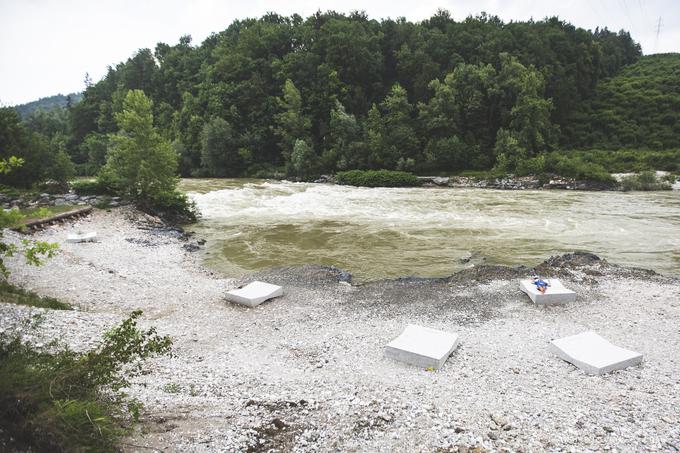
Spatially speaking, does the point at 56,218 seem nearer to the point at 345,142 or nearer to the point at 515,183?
the point at 345,142

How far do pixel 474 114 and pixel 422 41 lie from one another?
19463 mm

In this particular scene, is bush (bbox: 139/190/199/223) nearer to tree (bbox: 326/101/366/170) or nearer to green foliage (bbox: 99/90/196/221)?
green foliage (bbox: 99/90/196/221)

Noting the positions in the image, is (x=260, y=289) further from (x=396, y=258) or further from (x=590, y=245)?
(x=590, y=245)

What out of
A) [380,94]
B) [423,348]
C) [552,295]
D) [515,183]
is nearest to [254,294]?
[423,348]

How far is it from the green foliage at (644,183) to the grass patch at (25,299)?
46.1 m

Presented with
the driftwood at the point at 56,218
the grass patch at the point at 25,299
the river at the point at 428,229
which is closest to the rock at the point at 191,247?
the river at the point at 428,229

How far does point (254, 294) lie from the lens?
1312 cm

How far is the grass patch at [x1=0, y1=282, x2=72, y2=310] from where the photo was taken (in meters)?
10.5

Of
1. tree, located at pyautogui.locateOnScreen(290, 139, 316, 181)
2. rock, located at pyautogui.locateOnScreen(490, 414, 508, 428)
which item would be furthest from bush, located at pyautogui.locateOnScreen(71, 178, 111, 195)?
rock, located at pyautogui.locateOnScreen(490, 414, 508, 428)

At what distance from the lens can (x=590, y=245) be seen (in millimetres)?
20375

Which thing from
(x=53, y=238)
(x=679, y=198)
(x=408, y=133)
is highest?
(x=408, y=133)

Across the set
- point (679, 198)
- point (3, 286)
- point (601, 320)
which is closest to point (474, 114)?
point (679, 198)

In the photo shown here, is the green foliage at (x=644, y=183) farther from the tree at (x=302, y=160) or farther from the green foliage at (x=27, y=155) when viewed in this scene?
the green foliage at (x=27, y=155)

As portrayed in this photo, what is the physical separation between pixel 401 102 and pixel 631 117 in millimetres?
39851
